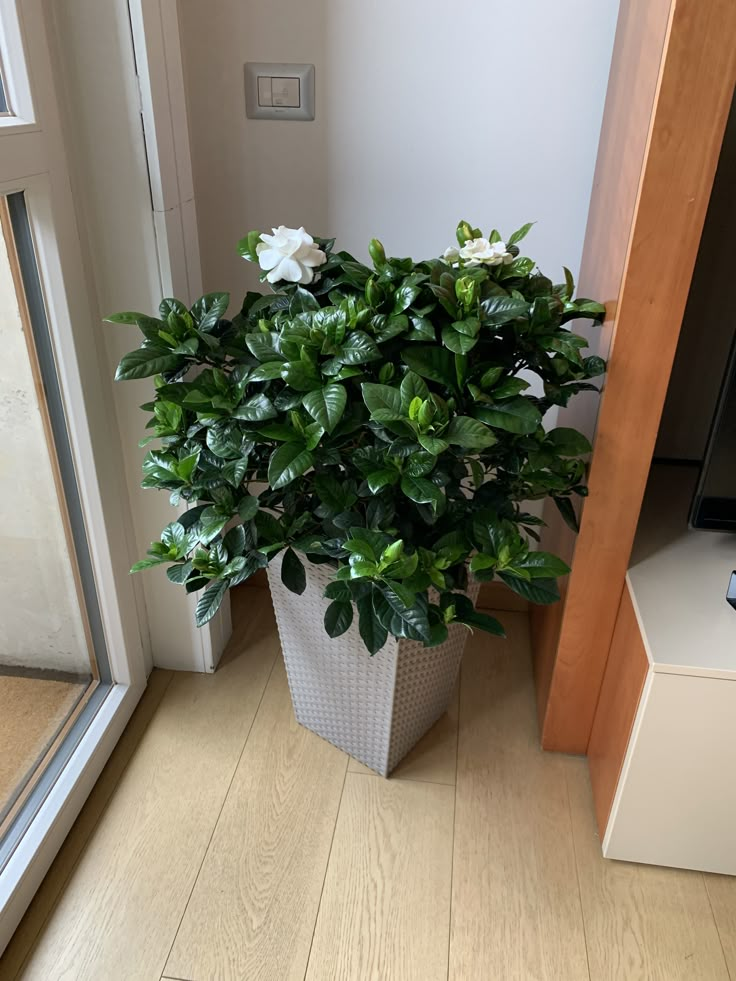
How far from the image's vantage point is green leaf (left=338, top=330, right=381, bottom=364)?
0.92 meters

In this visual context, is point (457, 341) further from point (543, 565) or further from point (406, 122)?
point (406, 122)

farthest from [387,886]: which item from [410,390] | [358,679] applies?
[410,390]

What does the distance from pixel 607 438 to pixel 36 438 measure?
0.90 metres

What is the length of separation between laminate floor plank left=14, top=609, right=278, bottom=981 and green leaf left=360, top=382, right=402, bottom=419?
2.68 feet

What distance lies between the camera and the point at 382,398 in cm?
92

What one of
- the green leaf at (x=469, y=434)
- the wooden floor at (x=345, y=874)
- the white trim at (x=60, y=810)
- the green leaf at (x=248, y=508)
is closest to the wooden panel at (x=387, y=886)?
the wooden floor at (x=345, y=874)

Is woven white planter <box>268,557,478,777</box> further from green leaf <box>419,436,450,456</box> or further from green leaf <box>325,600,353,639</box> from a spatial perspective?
green leaf <box>419,436,450,456</box>

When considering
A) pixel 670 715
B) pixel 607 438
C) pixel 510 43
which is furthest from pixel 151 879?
pixel 510 43

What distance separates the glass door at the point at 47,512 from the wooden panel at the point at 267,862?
26cm

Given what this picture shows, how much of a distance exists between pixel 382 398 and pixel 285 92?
795mm

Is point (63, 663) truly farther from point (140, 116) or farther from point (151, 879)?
point (140, 116)

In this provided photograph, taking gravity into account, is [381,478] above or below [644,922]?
above

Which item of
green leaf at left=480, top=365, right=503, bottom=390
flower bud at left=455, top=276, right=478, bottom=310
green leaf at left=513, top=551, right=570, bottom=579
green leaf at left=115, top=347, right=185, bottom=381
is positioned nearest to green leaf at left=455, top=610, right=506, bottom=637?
green leaf at left=513, top=551, right=570, bottom=579

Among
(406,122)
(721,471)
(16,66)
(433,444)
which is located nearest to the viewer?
(433,444)
